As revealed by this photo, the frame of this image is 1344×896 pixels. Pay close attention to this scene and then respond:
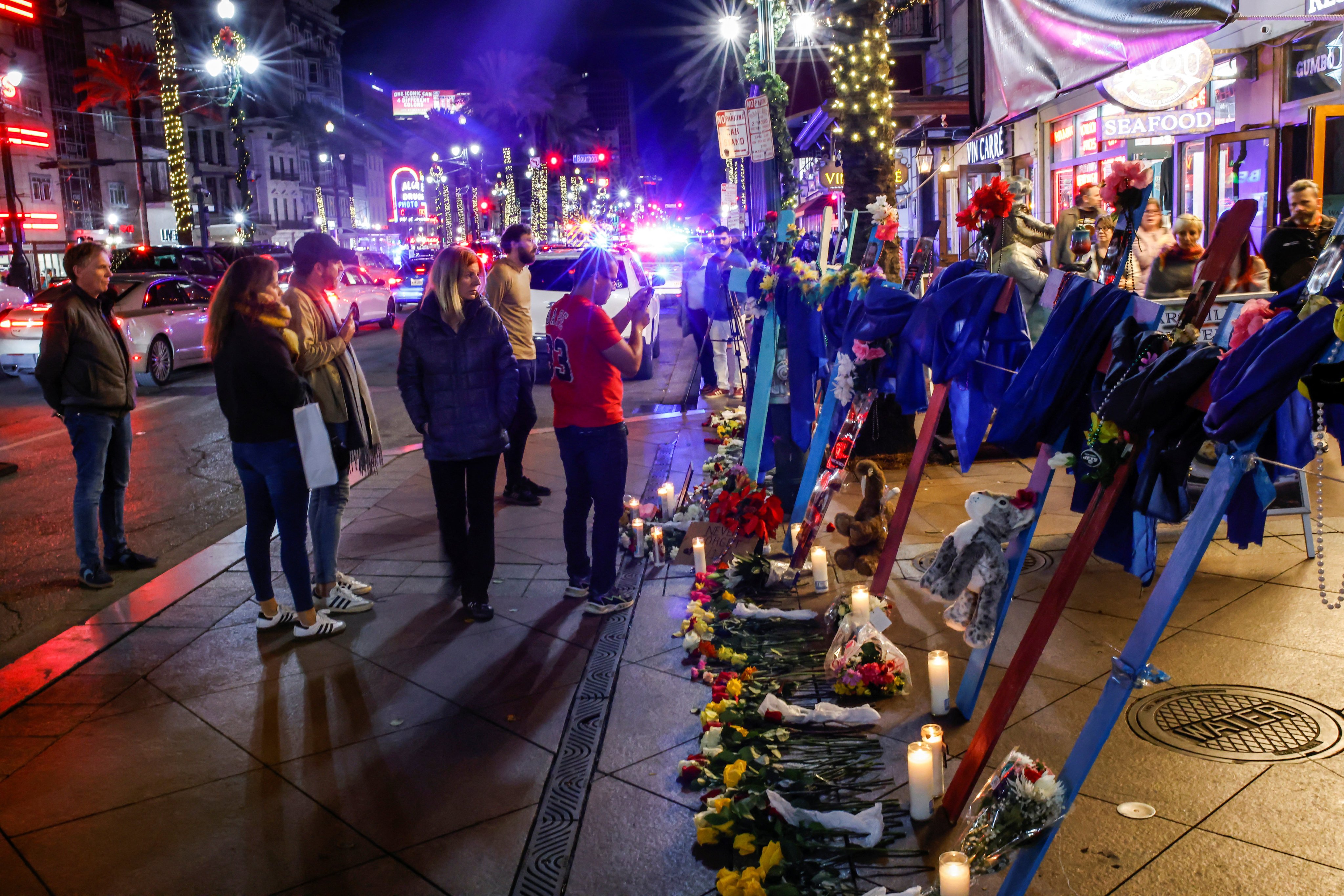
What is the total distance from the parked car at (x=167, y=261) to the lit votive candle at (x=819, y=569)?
1969 centimetres

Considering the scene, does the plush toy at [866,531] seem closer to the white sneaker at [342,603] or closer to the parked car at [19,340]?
the white sneaker at [342,603]

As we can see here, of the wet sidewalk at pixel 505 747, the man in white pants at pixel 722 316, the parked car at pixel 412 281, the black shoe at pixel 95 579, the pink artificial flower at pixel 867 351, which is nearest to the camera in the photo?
the wet sidewalk at pixel 505 747

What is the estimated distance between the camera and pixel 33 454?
35.0 ft

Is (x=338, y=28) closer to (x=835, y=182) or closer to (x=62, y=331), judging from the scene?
(x=835, y=182)

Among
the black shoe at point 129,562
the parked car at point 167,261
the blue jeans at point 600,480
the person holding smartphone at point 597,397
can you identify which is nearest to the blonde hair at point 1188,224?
the person holding smartphone at point 597,397

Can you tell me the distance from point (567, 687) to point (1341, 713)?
322 centimetres

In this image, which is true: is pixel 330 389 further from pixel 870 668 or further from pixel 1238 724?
pixel 1238 724

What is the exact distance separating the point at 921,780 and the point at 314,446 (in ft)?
11.3

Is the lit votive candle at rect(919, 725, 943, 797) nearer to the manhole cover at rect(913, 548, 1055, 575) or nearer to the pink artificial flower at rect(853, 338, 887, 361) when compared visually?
the pink artificial flower at rect(853, 338, 887, 361)

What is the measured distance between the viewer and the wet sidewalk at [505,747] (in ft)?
10.8

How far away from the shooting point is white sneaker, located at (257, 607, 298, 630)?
18.4 ft

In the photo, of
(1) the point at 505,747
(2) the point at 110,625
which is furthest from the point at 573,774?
(2) the point at 110,625

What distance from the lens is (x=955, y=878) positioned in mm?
2736

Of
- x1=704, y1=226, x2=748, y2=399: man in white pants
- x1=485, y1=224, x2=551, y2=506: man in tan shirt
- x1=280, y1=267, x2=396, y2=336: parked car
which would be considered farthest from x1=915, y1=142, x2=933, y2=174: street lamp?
x1=485, y1=224, x2=551, y2=506: man in tan shirt
